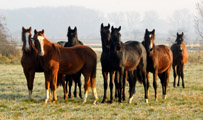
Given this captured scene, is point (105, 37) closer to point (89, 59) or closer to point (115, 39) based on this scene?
point (115, 39)

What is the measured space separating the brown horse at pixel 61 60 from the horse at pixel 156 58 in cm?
191

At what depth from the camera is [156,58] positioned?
9742mm

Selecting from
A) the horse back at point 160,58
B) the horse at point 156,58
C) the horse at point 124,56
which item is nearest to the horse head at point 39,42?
the horse at point 124,56

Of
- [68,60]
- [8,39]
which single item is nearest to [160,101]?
[68,60]

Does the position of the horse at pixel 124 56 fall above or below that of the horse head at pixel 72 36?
below

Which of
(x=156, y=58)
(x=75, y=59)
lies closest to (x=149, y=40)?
(x=156, y=58)

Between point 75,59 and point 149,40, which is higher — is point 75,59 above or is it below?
below

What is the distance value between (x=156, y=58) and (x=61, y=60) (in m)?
3.28

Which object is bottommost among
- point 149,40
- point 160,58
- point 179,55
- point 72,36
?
point 179,55

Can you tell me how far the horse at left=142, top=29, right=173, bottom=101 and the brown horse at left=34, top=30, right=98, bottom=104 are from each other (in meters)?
1.91

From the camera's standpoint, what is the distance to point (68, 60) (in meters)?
8.95

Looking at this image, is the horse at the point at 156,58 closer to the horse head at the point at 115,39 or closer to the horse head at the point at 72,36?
the horse head at the point at 115,39

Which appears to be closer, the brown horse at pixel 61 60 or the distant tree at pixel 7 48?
the brown horse at pixel 61 60

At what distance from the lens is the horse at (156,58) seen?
9.48m
